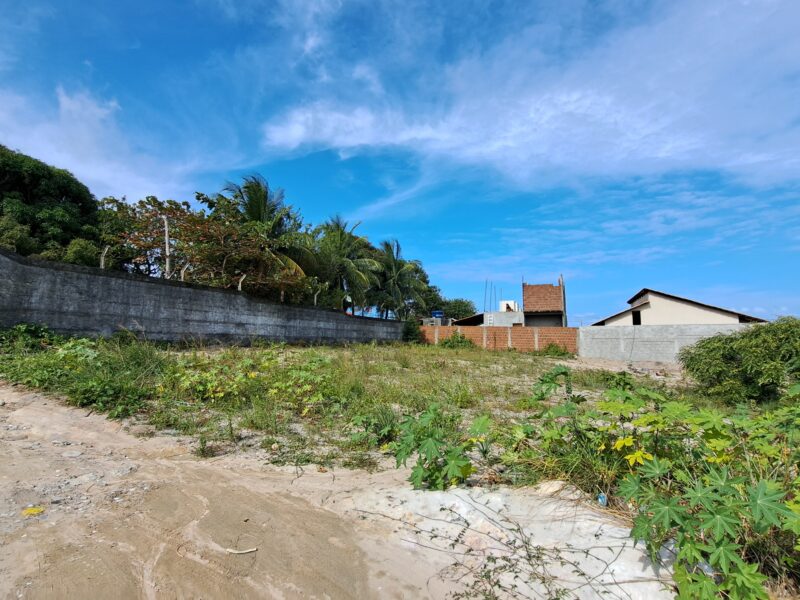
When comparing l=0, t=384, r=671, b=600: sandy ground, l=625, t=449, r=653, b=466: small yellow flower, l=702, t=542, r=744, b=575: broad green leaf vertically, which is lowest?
l=0, t=384, r=671, b=600: sandy ground

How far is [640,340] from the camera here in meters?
17.0

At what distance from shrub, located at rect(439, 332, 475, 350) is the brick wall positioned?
21 cm

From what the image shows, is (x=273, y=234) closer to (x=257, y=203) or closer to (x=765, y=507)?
(x=257, y=203)

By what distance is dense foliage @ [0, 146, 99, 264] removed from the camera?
1335 cm

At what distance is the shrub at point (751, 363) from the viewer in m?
7.12

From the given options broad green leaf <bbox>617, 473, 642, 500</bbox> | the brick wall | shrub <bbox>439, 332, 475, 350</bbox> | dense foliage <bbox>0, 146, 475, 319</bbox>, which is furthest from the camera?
shrub <bbox>439, 332, 475, 350</bbox>

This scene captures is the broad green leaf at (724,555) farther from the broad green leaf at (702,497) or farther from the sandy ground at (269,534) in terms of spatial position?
the sandy ground at (269,534)

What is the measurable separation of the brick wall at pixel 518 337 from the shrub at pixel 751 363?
1065 cm

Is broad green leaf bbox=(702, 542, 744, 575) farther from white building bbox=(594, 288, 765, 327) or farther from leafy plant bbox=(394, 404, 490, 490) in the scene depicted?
white building bbox=(594, 288, 765, 327)

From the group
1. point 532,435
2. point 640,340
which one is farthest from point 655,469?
point 640,340

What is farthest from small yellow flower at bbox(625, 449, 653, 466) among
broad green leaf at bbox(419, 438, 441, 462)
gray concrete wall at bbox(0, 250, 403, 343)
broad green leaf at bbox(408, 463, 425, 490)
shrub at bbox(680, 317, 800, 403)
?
gray concrete wall at bbox(0, 250, 403, 343)

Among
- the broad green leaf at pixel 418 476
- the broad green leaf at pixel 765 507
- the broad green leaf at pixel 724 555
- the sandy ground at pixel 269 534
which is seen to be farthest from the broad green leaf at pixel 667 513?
the broad green leaf at pixel 418 476

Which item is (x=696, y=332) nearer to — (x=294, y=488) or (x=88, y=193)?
(x=294, y=488)

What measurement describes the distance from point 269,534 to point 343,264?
1808 centimetres
